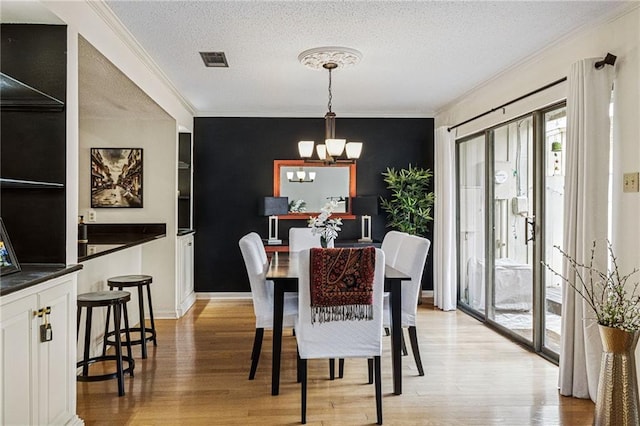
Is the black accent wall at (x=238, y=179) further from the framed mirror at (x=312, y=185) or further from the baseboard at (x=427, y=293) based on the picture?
the baseboard at (x=427, y=293)

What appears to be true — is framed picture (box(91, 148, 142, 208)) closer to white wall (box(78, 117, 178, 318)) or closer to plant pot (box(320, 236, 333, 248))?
white wall (box(78, 117, 178, 318))

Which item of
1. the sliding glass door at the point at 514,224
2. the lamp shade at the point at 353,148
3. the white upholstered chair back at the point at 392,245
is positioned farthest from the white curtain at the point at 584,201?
the lamp shade at the point at 353,148

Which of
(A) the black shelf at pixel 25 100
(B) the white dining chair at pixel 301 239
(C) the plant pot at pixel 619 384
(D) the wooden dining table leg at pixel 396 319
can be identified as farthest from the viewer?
(B) the white dining chair at pixel 301 239

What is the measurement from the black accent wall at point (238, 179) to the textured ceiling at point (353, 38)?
115 centimetres

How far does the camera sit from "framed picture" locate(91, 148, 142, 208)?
207 inches

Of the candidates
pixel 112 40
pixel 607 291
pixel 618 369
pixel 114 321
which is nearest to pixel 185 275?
pixel 114 321

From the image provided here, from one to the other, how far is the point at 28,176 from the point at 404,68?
10.1 feet

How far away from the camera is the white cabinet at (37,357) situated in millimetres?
1927

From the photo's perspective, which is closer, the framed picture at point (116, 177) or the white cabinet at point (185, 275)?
the framed picture at point (116, 177)

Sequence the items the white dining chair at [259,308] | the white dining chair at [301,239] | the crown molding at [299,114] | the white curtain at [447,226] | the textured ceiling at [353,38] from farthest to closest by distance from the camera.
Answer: the crown molding at [299,114] < the white curtain at [447,226] < the white dining chair at [301,239] < the white dining chair at [259,308] < the textured ceiling at [353,38]

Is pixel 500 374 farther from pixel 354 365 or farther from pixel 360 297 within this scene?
pixel 360 297

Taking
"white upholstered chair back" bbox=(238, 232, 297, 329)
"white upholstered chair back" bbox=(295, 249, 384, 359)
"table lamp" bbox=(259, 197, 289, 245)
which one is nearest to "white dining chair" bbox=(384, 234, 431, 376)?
"white upholstered chair back" bbox=(295, 249, 384, 359)

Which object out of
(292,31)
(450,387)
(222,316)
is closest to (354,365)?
(450,387)

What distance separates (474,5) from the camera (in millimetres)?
2906
